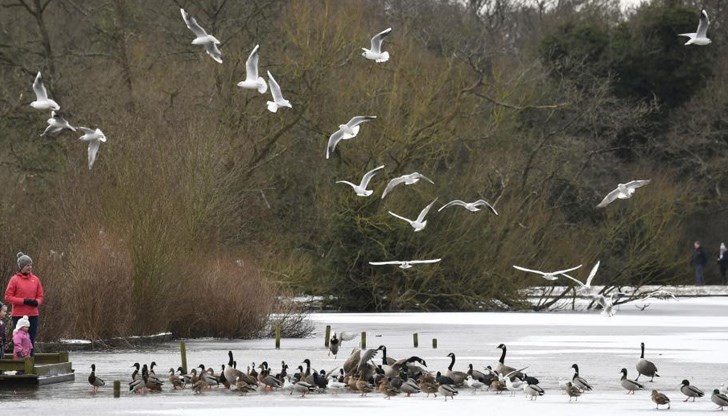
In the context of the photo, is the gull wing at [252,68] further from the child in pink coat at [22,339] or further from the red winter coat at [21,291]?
the child in pink coat at [22,339]

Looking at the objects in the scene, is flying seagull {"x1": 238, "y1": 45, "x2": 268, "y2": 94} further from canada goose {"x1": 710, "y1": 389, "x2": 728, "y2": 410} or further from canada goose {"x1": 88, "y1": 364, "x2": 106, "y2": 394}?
canada goose {"x1": 710, "y1": 389, "x2": 728, "y2": 410}

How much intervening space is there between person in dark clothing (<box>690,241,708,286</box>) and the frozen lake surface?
1246cm

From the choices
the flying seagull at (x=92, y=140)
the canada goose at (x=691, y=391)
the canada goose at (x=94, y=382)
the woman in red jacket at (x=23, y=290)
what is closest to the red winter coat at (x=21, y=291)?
the woman in red jacket at (x=23, y=290)

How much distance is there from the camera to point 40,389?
20500mm

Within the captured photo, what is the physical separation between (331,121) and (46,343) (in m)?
19.4

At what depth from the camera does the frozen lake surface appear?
733 inches

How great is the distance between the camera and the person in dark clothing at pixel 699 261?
5707 centimetres

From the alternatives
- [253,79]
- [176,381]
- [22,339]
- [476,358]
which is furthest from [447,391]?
[253,79]

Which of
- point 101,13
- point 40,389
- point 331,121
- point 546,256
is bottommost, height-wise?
point 40,389

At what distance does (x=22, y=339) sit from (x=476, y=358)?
324 inches

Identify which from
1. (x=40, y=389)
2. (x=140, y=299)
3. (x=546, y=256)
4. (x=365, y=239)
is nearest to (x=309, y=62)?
(x=365, y=239)

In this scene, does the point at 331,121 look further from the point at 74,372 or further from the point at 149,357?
the point at 74,372

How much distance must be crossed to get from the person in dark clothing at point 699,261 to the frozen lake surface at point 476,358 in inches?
491

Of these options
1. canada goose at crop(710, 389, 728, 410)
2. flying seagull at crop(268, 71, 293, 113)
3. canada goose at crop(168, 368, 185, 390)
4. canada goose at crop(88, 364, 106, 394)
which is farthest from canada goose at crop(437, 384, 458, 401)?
flying seagull at crop(268, 71, 293, 113)
